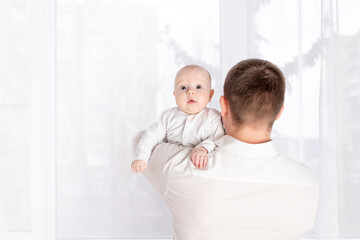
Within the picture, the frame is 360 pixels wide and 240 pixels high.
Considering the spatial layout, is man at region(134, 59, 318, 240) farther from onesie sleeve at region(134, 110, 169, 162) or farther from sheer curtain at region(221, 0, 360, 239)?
sheer curtain at region(221, 0, 360, 239)

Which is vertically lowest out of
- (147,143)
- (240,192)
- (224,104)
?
(240,192)

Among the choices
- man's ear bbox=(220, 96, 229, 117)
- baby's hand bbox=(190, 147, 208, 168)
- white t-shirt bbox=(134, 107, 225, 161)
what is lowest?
baby's hand bbox=(190, 147, 208, 168)

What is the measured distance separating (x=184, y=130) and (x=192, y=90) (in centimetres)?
14

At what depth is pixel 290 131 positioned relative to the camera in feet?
6.12

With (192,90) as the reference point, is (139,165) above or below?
below

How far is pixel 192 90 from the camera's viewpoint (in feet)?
4.34

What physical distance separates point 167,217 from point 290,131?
81 centimetres

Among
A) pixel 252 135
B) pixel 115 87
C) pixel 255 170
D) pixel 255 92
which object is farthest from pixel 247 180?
pixel 115 87

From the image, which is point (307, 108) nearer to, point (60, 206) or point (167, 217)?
point (167, 217)

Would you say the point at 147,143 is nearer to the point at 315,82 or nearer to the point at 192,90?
the point at 192,90

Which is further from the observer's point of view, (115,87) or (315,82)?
(115,87)

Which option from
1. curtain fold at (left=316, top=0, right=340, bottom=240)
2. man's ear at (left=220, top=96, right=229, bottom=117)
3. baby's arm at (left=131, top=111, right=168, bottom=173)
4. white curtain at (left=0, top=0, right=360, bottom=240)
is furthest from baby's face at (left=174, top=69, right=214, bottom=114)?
curtain fold at (left=316, top=0, right=340, bottom=240)

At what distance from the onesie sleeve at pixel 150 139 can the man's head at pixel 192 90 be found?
0.32 feet

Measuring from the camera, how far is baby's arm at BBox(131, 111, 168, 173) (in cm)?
122
